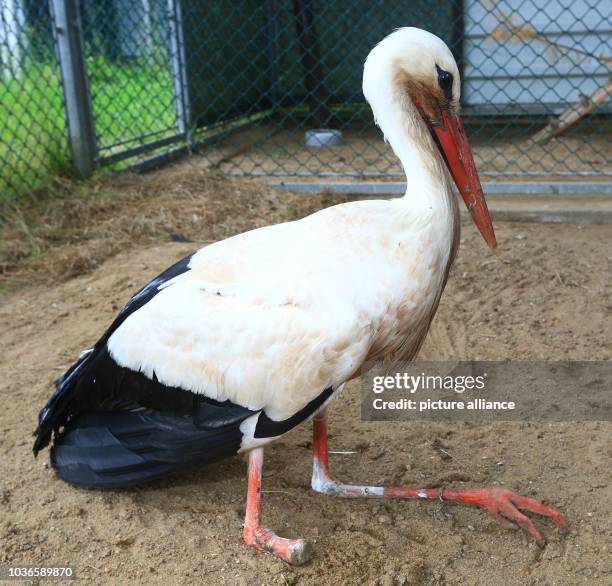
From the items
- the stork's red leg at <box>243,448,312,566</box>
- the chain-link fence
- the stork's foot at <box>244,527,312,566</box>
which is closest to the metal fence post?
the chain-link fence

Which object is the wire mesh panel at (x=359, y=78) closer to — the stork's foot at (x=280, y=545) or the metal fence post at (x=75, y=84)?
the metal fence post at (x=75, y=84)

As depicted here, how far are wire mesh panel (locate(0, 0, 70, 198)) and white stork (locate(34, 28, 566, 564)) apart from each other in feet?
11.1

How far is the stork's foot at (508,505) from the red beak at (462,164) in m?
0.88

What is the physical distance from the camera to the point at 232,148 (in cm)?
717

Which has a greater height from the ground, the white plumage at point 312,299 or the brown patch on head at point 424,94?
the brown patch on head at point 424,94

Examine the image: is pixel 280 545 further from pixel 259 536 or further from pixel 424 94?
pixel 424 94

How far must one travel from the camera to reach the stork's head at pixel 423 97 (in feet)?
8.59

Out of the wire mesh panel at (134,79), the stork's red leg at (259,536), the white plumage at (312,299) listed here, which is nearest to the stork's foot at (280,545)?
the stork's red leg at (259,536)

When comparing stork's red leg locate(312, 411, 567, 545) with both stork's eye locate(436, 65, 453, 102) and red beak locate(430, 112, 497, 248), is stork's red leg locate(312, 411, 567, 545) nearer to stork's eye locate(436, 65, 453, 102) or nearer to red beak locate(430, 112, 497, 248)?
red beak locate(430, 112, 497, 248)

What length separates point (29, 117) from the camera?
6.14m

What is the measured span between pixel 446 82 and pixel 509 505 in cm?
147

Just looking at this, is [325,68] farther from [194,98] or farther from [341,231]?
[341,231]

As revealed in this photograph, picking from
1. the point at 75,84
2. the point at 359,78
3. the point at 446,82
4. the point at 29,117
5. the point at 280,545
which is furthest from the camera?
the point at 359,78

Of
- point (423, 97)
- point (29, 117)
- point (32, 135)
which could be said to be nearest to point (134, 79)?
point (29, 117)
